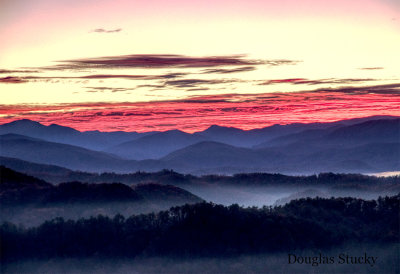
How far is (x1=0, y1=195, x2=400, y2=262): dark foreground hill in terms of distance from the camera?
124m

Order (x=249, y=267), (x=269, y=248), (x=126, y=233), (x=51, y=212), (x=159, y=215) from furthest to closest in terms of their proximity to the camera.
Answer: (x=51, y=212)
(x=159, y=215)
(x=126, y=233)
(x=269, y=248)
(x=249, y=267)

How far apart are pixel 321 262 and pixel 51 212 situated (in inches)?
3608

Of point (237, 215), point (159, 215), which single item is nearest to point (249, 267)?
point (237, 215)

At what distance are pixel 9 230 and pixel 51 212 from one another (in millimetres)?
48335

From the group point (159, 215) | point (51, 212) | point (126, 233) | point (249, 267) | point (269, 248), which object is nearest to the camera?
point (249, 267)

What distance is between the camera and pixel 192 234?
132500mm

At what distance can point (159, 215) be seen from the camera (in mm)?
145250

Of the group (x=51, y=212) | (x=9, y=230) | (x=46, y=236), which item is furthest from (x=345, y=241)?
(x=51, y=212)

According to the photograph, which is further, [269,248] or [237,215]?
[237,215]

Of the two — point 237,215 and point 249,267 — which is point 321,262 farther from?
point 237,215

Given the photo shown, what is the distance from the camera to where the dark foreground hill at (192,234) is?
12375 centimetres
